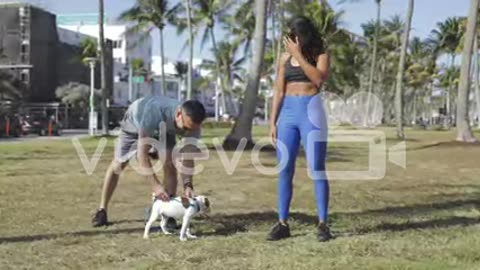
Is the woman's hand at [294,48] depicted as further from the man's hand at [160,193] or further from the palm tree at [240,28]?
the palm tree at [240,28]

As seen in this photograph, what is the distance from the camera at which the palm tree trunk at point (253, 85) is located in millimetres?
21156

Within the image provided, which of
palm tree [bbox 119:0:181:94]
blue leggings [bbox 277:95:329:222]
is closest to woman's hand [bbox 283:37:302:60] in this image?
blue leggings [bbox 277:95:329:222]

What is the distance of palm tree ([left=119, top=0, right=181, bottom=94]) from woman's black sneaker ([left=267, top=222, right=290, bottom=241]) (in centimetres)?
5060

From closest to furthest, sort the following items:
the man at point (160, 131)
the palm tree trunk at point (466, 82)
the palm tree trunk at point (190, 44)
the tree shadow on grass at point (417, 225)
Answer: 1. the man at point (160, 131)
2. the tree shadow on grass at point (417, 225)
3. the palm tree trunk at point (466, 82)
4. the palm tree trunk at point (190, 44)

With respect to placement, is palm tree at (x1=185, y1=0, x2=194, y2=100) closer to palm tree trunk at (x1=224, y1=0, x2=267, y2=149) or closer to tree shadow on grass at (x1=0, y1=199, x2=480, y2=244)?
palm tree trunk at (x1=224, y1=0, x2=267, y2=149)

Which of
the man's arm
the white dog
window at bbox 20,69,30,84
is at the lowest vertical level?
the white dog

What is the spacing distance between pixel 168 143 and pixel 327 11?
168 ft

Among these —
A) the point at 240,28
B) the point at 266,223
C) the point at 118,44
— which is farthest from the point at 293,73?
the point at 118,44

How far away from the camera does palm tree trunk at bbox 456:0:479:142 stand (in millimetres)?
26547

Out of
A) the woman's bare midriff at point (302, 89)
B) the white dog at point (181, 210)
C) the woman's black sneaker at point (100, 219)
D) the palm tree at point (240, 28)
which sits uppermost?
the palm tree at point (240, 28)

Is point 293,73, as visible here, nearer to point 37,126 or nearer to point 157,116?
point 157,116

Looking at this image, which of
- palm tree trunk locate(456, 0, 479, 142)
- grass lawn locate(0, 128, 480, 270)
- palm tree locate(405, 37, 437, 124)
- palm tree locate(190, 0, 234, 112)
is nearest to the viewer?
grass lawn locate(0, 128, 480, 270)

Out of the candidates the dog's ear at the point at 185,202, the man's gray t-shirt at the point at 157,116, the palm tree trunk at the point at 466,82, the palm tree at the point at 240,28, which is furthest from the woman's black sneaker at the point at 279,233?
the palm tree at the point at 240,28

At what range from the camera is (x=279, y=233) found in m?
6.69
